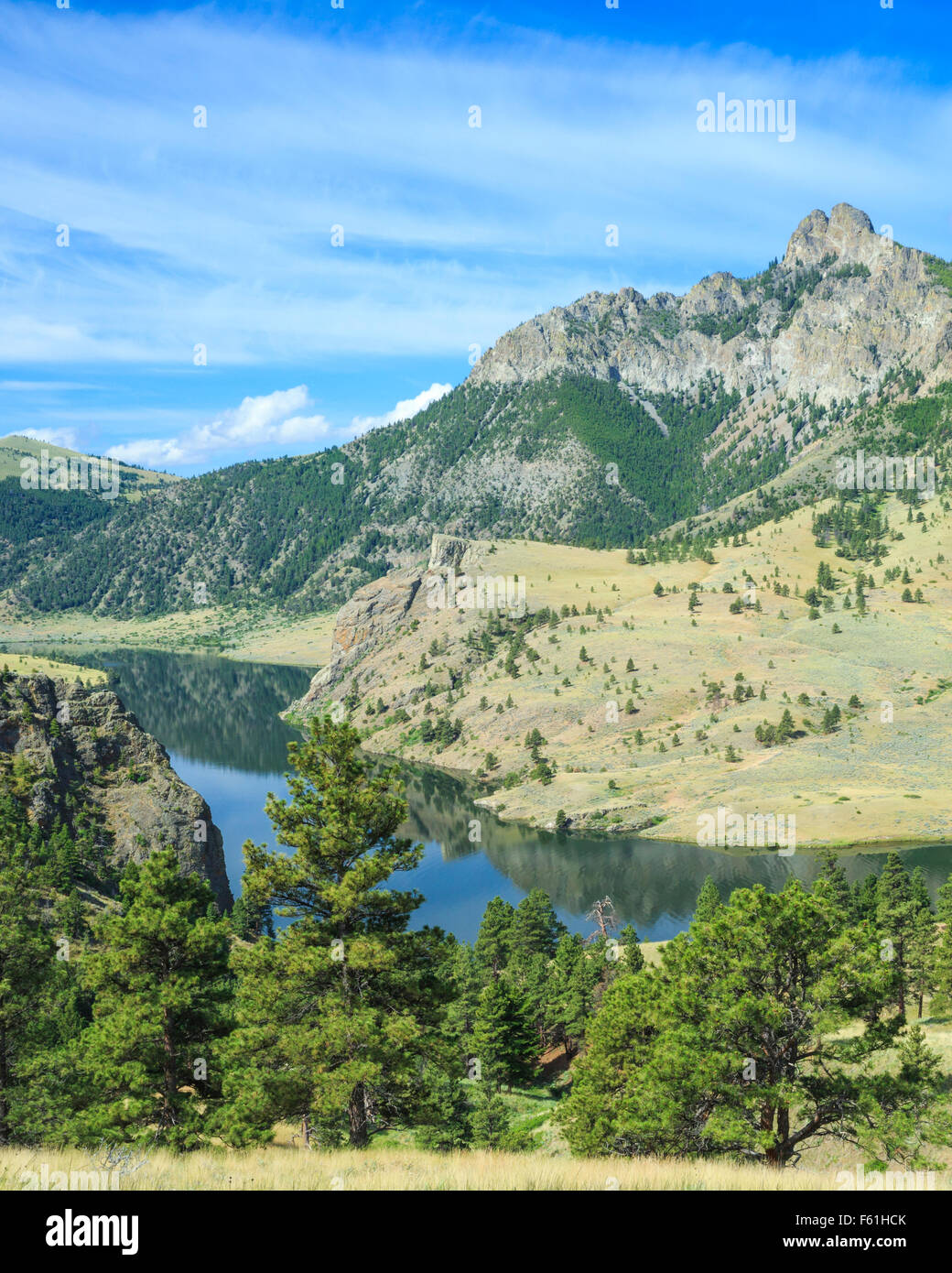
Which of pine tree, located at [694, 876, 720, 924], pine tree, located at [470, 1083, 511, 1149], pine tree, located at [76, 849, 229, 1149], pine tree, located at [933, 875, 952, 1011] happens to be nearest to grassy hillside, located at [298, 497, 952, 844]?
pine tree, located at [694, 876, 720, 924]

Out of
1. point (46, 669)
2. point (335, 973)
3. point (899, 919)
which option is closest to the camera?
point (335, 973)

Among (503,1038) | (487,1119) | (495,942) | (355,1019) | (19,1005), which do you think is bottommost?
(495,942)

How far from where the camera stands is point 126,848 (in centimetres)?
6806

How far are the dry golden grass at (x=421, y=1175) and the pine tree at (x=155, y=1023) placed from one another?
9.88 metres

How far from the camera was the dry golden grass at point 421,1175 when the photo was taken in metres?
11.4

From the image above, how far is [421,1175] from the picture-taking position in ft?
40.9

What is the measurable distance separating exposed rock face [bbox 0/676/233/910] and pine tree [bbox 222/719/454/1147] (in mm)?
47067

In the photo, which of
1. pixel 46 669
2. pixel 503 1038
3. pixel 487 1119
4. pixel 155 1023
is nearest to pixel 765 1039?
pixel 155 1023

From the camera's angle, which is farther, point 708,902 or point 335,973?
point 708,902

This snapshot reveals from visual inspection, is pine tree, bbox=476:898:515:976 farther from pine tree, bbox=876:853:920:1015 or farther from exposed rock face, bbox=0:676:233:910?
pine tree, bbox=876:853:920:1015

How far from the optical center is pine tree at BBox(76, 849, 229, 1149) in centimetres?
2458

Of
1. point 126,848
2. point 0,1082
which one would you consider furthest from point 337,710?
point 0,1082

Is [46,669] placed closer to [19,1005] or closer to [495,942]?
[495,942]

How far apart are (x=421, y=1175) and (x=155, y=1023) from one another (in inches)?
589
